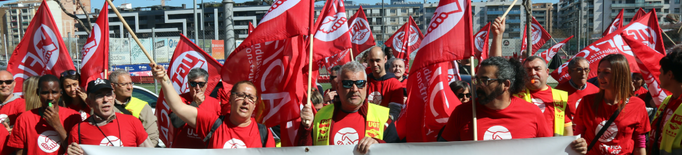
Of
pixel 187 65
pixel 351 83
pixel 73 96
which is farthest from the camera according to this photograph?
pixel 187 65

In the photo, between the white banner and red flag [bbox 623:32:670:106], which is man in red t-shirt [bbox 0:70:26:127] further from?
red flag [bbox 623:32:670:106]

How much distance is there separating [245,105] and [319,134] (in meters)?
0.55

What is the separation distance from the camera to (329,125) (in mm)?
3549

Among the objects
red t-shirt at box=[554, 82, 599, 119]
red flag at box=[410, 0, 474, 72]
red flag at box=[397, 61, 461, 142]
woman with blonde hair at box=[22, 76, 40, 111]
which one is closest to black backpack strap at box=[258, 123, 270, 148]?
red flag at box=[397, 61, 461, 142]

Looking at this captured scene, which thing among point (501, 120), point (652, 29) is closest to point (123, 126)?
point (501, 120)

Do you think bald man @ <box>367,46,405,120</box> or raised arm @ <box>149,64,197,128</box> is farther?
bald man @ <box>367,46,405,120</box>

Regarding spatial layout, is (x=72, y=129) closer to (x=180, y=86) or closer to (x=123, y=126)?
(x=123, y=126)

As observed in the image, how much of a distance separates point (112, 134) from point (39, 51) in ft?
11.0

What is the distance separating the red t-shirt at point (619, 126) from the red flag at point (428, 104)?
3.17 feet

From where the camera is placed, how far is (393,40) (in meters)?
12.2

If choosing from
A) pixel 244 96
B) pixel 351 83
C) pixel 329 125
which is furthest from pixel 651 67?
pixel 244 96

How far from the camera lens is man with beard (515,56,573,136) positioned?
12.1ft

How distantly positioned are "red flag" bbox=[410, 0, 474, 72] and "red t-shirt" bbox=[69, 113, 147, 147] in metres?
2.05

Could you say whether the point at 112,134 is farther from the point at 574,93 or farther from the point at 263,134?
the point at 574,93
